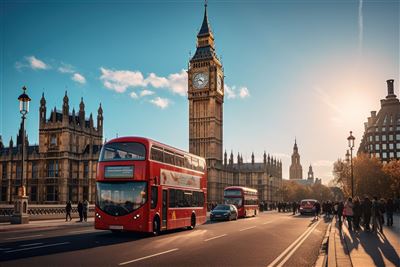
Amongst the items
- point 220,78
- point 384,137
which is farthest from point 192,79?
point 384,137

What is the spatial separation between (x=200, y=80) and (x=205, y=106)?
6744mm

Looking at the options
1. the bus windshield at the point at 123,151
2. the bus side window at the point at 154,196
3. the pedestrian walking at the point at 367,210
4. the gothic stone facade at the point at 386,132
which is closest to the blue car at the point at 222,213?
the pedestrian walking at the point at 367,210

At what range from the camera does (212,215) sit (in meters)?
37.4

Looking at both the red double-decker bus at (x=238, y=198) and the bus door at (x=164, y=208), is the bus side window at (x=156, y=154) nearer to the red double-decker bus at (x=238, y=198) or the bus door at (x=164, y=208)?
the bus door at (x=164, y=208)

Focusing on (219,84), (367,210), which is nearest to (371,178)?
(367,210)

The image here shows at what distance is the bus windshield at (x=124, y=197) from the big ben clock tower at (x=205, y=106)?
278 ft

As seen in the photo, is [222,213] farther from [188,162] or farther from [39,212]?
[39,212]

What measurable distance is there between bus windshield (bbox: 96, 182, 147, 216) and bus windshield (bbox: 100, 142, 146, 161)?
1.20m

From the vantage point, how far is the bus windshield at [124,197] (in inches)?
758

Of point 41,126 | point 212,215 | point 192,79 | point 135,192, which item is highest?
point 192,79

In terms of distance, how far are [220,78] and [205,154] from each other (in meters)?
20.5

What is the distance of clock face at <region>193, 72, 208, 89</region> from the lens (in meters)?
106

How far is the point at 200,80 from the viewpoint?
10694 cm

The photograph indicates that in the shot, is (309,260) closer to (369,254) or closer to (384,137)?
(369,254)
